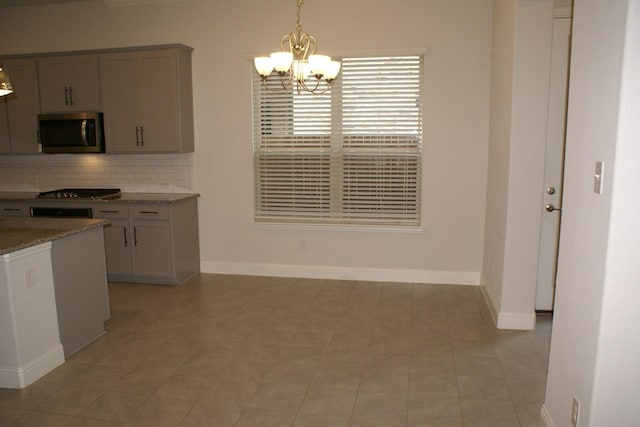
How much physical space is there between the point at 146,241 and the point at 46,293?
73.5 inches

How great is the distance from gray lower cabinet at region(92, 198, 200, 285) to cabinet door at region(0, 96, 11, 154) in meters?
1.45

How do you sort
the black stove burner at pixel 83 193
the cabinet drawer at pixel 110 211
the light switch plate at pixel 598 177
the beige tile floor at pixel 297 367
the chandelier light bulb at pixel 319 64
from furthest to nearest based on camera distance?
1. the black stove burner at pixel 83 193
2. the cabinet drawer at pixel 110 211
3. the chandelier light bulb at pixel 319 64
4. the beige tile floor at pixel 297 367
5. the light switch plate at pixel 598 177

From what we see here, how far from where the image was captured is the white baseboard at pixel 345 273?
16.1 ft

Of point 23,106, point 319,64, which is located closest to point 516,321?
point 319,64

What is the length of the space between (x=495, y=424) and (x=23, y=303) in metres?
2.79

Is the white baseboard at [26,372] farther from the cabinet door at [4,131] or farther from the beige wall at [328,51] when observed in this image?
the cabinet door at [4,131]

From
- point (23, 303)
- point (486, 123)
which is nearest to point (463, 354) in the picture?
point (486, 123)

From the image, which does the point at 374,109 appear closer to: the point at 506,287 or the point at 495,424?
the point at 506,287

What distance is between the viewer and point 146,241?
4.89 meters

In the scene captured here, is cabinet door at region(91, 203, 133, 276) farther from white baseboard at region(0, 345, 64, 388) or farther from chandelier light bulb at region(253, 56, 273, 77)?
chandelier light bulb at region(253, 56, 273, 77)

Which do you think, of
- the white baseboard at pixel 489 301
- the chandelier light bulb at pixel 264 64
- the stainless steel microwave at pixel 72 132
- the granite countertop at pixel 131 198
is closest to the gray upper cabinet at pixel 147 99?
the stainless steel microwave at pixel 72 132

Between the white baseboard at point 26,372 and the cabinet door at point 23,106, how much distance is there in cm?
310

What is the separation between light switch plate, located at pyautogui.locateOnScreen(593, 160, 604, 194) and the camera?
1844mm

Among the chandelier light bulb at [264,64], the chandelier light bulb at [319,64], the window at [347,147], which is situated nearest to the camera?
the chandelier light bulb at [319,64]
